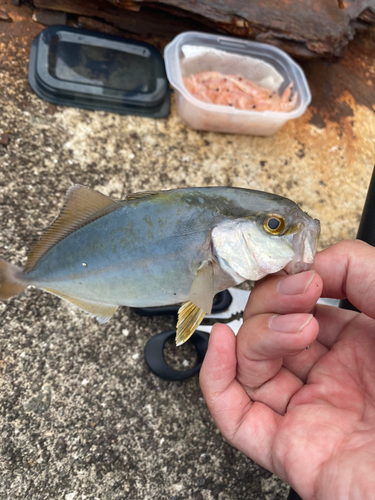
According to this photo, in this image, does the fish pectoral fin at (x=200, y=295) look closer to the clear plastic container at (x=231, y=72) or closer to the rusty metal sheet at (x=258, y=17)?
the clear plastic container at (x=231, y=72)

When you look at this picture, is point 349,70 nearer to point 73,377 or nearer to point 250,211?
point 250,211

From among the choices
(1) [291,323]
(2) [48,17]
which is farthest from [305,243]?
(2) [48,17]

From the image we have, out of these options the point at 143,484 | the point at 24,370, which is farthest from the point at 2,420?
the point at 143,484

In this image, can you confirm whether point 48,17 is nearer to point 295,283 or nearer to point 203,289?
point 203,289

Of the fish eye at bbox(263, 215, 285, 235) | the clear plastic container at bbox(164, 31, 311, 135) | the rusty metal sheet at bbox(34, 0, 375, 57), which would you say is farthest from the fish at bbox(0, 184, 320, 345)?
the rusty metal sheet at bbox(34, 0, 375, 57)

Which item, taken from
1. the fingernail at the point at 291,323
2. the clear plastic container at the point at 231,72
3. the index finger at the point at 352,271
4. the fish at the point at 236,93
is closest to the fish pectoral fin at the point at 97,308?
the fingernail at the point at 291,323

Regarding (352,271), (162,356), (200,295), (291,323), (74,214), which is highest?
(352,271)

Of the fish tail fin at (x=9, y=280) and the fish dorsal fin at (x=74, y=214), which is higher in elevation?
the fish dorsal fin at (x=74, y=214)
